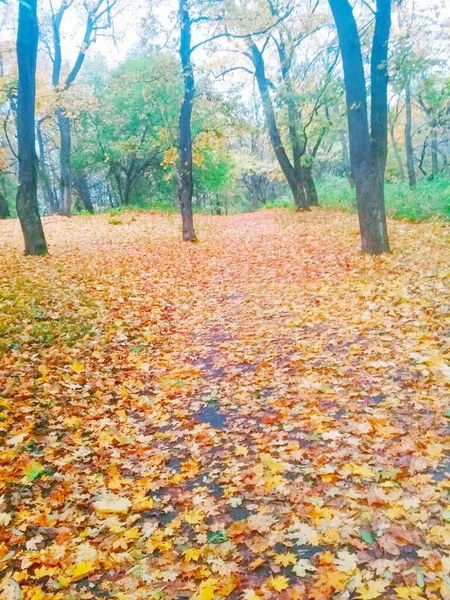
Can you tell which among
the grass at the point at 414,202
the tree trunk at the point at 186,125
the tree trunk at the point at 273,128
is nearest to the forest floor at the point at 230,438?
the grass at the point at 414,202

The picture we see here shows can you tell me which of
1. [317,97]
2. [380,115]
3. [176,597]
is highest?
[317,97]

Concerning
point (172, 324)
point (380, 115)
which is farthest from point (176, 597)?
point (380, 115)

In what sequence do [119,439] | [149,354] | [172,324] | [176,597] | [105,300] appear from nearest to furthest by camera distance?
[176,597], [119,439], [149,354], [172,324], [105,300]

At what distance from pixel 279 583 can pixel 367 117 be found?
887 cm

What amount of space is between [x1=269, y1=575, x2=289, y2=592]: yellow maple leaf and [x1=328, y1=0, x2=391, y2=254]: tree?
26.6 ft

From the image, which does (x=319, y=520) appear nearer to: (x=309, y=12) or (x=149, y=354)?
(x=149, y=354)

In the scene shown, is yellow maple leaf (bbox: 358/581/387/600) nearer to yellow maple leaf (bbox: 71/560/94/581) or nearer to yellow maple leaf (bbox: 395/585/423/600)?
yellow maple leaf (bbox: 395/585/423/600)

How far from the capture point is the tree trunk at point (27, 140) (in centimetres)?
1105

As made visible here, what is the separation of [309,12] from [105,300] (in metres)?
14.4

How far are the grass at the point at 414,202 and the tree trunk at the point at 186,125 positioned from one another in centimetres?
683

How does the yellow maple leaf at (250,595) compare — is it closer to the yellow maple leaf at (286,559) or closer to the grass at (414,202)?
the yellow maple leaf at (286,559)

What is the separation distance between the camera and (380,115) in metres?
9.72

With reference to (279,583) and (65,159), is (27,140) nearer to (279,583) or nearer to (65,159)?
(279,583)

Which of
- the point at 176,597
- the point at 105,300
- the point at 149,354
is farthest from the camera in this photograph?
the point at 105,300
